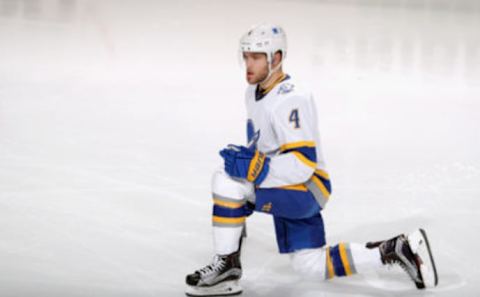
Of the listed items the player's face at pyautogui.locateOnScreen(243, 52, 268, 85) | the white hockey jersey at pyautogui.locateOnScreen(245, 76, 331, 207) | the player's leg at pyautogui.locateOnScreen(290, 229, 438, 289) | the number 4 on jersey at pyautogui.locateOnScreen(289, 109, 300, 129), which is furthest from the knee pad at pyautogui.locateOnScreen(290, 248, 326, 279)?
the player's face at pyautogui.locateOnScreen(243, 52, 268, 85)

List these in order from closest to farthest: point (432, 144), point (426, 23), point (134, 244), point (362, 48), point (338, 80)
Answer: point (134, 244)
point (432, 144)
point (338, 80)
point (362, 48)
point (426, 23)

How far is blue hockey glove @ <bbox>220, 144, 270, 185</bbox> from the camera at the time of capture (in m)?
2.56

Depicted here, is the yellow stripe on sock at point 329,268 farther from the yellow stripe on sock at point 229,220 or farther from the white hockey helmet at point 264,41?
the white hockey helmet at point 264,41

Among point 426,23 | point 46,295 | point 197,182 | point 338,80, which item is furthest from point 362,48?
point 46,295

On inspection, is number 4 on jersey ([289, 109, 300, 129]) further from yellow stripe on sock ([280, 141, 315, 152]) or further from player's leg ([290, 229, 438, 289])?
player's leg ([290, 229, 438, 289])

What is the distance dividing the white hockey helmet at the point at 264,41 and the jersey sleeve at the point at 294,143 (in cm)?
19

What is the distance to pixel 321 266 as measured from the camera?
270 cm

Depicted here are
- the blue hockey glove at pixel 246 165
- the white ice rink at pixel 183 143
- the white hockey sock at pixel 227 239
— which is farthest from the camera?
the white ice rink at pixel 183 143

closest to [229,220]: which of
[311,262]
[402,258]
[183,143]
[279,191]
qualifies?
[279,191]

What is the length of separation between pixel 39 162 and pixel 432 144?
2.07 metres

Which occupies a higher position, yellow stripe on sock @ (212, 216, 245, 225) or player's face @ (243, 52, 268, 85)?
player's face @ (243, 52, 268, 85)

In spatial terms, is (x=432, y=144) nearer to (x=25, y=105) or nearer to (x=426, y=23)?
(x=25, y=105)

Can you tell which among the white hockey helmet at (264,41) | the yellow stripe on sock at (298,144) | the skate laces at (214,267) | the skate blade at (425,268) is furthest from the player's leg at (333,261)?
the white hockey helmet at (264,41)

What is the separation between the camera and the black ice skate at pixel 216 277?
106 inches
